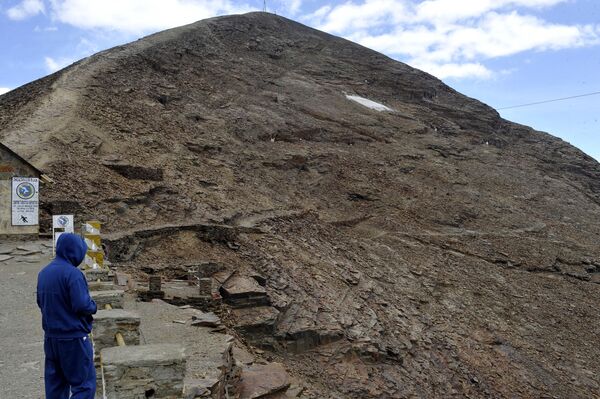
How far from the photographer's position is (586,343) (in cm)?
1891

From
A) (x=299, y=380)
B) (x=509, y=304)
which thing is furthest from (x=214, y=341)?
(x=509, y=304)

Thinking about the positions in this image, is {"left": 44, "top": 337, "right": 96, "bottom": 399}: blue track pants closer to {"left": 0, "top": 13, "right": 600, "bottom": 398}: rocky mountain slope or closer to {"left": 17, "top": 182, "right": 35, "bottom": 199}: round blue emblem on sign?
{"left": 0, "top": 13, "right": 600, "bottom": 398}: rocky mountain slope

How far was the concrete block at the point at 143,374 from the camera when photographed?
390 centimetres

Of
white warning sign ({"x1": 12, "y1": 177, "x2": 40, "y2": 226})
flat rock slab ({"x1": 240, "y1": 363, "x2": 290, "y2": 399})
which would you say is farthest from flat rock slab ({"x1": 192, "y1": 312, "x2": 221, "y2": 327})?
white warning sign ({"x1": 12, "y1": 177, "x2": 40, "y2": 226})

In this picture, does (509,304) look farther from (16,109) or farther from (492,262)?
(16,109)

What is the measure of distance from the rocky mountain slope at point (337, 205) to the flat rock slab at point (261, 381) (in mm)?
1552

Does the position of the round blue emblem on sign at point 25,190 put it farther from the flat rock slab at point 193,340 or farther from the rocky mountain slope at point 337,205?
the flat rock slab at point 193,340

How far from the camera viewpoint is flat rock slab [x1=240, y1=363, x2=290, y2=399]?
26.0 feet

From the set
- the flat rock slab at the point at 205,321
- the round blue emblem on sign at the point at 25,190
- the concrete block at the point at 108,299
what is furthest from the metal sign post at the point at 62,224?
the concrete block at the point at 108,299

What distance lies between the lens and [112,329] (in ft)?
16.5

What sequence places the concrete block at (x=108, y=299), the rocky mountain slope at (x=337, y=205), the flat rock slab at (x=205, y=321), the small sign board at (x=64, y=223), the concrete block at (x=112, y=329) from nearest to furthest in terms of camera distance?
the concrete block at (x=112, y=329) < the concrete block at (x=108, y=299) < the flat rock slab at (x=205, y=321) < the small sign board at (x=64, y=223) < the rocky mountain slope at (x=337, y=205)

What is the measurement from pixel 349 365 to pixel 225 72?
22.3 meters

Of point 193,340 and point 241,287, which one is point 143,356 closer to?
point 193,340

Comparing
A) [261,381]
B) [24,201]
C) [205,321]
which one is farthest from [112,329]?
[24,201]
